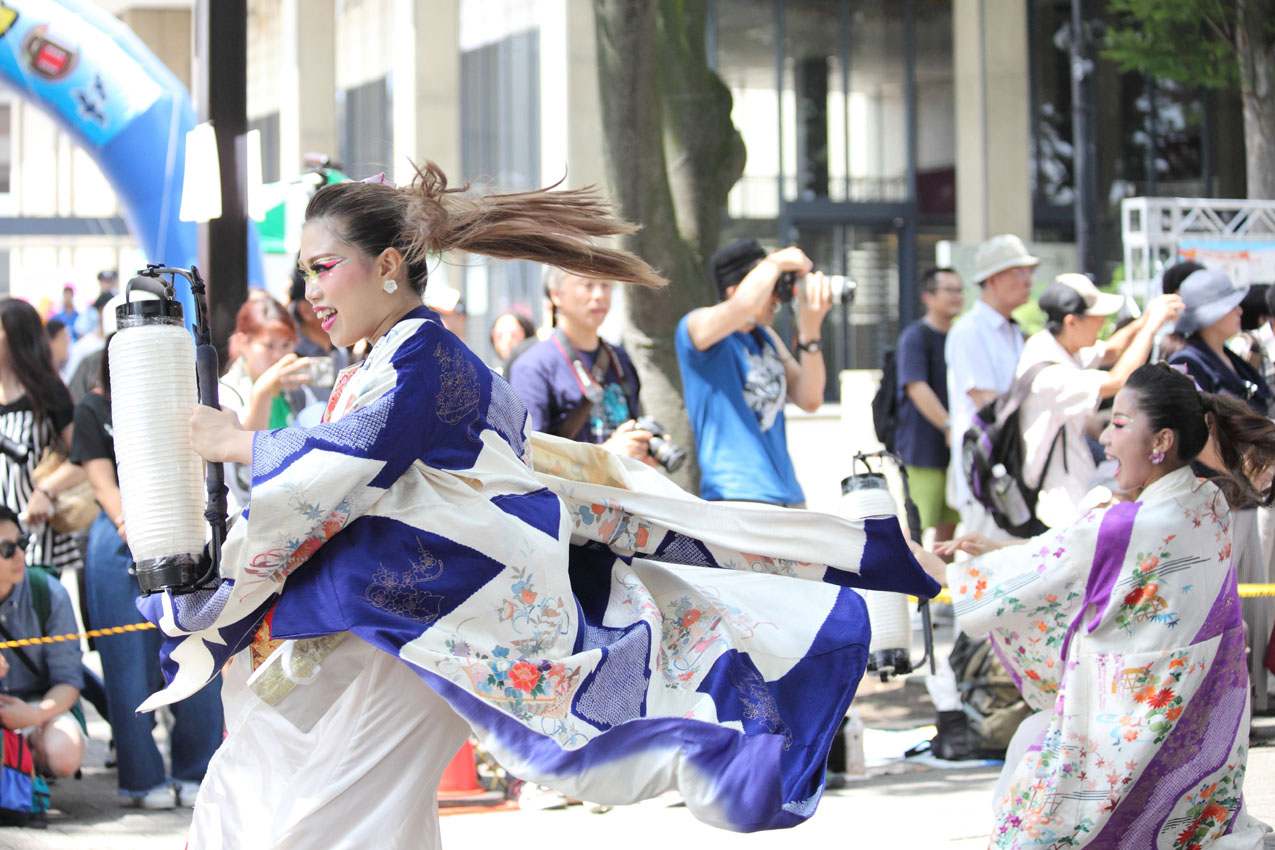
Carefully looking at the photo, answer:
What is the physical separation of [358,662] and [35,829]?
2.50m

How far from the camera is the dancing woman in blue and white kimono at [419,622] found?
284 cm

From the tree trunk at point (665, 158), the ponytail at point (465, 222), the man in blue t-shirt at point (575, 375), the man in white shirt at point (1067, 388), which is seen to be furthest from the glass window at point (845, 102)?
the ponytail at point (465, 222)

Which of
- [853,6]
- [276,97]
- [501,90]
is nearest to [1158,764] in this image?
[501,90]

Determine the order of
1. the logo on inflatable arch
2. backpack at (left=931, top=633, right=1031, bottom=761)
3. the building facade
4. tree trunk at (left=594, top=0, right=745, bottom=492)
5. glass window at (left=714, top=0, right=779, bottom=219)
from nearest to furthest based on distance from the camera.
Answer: backpack at (left=931, top=633, right=1031, bottom=761) → tree trunk at (left=594, top=0, right=745, bottom=492) → the logo on inflatable arch → the building facade → glass window at (left=714, top=0, right=779, bottom=219)

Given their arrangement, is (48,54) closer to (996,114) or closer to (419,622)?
(419,622)

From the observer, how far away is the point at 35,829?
16.0 ft

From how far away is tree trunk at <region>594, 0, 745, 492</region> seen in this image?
6.95m

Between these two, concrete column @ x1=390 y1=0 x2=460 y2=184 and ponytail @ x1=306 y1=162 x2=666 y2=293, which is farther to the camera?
concrete column @ x1=390 y1=0 x2=460 y2=184

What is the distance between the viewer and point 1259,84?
15.5m

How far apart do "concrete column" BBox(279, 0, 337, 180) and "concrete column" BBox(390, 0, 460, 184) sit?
349cm

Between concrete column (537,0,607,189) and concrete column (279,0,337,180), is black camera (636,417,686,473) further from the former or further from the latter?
concrete column (279,0,337,180)

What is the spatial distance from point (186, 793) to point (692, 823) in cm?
174

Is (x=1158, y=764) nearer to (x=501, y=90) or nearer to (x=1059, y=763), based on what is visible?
(x=1059, y=763)

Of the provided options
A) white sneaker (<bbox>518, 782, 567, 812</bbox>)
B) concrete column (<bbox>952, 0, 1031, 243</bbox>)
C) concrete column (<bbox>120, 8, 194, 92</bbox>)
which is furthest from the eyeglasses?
concrete column (<bbox>120, 8, 194, 92</bbox>)
